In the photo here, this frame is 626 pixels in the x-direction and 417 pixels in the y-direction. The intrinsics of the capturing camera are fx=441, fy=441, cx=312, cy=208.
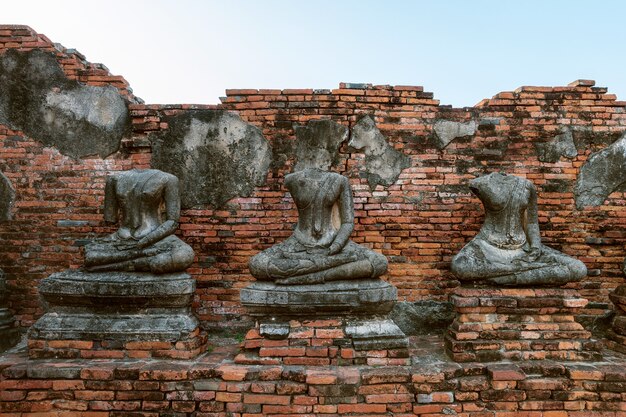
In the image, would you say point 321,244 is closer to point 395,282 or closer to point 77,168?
point 395,282

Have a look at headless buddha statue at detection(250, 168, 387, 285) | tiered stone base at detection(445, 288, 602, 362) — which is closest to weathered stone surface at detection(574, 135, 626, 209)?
tiered stone base at detection(445, 288, 602, 362)

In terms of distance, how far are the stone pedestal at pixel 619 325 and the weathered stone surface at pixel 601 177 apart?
111cm

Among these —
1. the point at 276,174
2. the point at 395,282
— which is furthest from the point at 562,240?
the point at 276,174

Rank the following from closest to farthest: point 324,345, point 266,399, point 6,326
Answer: point 266,399, point 324,345, point 6,326

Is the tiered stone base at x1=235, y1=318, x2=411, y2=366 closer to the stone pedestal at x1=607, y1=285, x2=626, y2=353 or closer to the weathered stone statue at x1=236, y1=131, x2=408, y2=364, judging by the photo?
the weathered stone statue at x1=236, y1=131, x2=408, y2=364

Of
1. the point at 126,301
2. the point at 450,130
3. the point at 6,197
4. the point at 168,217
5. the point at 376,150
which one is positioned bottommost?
the point at 126,301

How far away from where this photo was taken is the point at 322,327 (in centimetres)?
413

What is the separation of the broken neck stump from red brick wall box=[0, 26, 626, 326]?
117 cm

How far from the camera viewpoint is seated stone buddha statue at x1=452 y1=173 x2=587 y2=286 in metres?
4.43

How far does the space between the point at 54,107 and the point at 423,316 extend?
530 cm

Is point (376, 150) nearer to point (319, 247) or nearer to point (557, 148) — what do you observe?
point (319, 247)

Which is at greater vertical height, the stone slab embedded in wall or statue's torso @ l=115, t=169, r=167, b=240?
the stone slab embedded in wall

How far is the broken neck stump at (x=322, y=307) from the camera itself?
4.04 m

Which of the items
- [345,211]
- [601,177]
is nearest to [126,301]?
[345,211]
